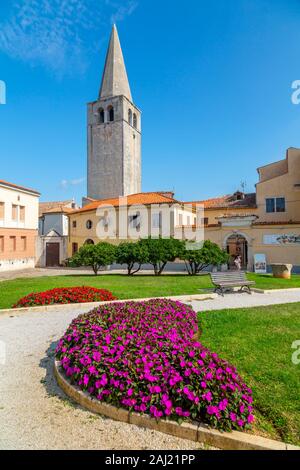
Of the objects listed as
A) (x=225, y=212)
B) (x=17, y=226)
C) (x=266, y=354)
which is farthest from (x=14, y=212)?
(x=266, y=354)

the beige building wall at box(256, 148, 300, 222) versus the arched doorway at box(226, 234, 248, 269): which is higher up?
the beige building wall at box(256, 148, 300, 222)

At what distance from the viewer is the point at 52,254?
117ft

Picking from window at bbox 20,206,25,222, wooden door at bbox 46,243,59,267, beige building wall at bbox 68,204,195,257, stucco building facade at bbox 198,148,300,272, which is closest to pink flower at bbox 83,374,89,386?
stucco building facade at bbox 198,148,300,272

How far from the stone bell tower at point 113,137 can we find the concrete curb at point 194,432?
41162 millimetres

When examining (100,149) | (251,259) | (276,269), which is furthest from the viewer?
(100,149)

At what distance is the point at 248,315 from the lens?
7.72 metres

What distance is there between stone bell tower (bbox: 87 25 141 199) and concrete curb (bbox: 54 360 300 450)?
4116 centimetres

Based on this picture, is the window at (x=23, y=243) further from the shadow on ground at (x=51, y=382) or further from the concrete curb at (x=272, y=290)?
the shadow on ground at (x=51, y=382)

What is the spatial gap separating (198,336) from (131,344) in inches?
91.1

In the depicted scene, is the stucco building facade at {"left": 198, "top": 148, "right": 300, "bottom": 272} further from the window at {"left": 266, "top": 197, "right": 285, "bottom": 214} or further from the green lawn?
the green lawn

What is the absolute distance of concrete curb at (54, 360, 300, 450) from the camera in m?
2.80

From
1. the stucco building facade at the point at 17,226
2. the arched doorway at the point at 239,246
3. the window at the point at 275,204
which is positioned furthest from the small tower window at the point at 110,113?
the arched doorway at the point at 239,246
